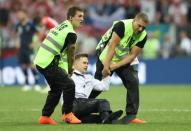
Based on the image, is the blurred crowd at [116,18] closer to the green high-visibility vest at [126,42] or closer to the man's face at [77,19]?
the green high-visibility vest at [126,42]

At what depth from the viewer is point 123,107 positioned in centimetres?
1691

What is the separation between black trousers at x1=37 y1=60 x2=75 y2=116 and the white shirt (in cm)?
49

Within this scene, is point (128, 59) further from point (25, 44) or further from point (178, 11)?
point (178, 11)

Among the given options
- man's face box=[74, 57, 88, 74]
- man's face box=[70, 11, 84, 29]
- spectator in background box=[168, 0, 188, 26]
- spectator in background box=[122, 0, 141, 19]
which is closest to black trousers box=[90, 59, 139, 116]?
man's face box=[74, 57, 88, 74]

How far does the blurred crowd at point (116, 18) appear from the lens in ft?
90.8

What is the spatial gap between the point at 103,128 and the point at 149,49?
663 inches

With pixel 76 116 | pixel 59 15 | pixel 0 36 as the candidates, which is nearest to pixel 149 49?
pixel 59 15

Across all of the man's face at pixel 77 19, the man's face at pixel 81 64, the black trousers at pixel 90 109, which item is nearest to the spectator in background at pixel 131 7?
the man's face at pixel 81 64

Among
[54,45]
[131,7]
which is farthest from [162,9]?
[54,45]

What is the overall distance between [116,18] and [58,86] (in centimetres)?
1623

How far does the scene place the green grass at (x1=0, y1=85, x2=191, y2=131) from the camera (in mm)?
11563

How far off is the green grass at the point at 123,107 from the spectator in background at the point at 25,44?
2.78 metres

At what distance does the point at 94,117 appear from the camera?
1255cm

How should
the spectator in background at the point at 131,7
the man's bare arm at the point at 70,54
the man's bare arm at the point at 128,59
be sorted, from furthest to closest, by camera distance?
the spectator in background at the point at 131,7 → the man's bare arm at the point at 128,59 → the man's bare arm at the point at 70,54
